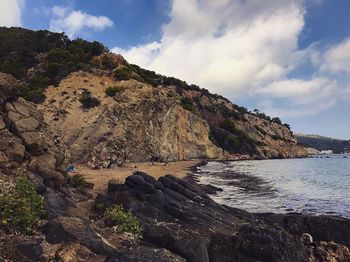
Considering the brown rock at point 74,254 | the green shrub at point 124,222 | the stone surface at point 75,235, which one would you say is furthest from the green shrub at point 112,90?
the brown rock at point 74,254

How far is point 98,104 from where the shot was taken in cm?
5216

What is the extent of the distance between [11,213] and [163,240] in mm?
4474

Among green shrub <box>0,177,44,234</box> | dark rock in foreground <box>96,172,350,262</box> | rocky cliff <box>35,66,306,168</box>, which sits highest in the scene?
rocky cliff <box>35,66,306,168</box>

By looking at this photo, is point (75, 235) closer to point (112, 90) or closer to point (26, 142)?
point (26, 142)

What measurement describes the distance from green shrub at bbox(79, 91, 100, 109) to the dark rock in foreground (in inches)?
1222

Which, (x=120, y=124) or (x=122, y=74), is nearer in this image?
(x=120, y=124)

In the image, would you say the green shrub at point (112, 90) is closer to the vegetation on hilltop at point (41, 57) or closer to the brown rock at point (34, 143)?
the vegetation on hilltop at point (41, 57)

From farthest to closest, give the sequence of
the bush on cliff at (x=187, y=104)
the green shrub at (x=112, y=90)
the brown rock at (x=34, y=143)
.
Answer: the bush on cliff at (x=187, y=104) < the green shrub at (x=112, y=90) < the brown rock at (x=34, y=143)

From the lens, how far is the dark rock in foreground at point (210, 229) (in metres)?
11.9

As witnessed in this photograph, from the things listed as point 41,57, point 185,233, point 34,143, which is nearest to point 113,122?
point 41,57

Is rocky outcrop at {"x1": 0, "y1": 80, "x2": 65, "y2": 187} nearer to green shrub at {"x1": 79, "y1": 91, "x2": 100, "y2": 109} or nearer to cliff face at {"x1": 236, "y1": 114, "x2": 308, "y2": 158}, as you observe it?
green shrub at {"x1": 79, "y1": 91, "x2": 100, "y2": 109}

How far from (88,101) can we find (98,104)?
137 cm

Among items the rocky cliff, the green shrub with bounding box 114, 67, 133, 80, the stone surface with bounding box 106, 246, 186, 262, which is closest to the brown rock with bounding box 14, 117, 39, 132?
the stone surface with bounding box 106, 246, 186, 262

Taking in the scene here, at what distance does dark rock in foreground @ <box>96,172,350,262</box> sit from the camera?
1185cm
